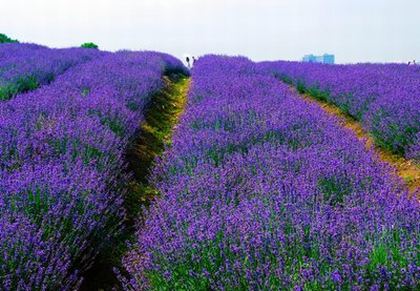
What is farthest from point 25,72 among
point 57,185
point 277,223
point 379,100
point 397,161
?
point 277,223

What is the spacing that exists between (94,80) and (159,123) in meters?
1.35

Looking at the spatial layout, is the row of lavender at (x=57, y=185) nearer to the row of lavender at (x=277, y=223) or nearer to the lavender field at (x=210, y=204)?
the lavender field at (x=210, y=204)

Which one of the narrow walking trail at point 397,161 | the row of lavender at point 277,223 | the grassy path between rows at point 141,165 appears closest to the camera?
the row of lavender at point 277,223

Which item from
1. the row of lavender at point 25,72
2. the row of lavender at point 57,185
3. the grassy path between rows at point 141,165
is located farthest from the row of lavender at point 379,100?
the row of lavender at point 25,72

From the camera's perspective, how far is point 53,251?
2.60m

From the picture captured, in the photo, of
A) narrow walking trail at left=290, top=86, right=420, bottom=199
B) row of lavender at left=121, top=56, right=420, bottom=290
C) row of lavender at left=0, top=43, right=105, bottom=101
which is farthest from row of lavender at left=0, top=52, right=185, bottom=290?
narrow walking trail at left=290, top=86, right=420, bottom=199

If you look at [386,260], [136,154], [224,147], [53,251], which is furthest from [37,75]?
[386,260]

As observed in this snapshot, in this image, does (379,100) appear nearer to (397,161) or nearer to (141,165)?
(397,161)

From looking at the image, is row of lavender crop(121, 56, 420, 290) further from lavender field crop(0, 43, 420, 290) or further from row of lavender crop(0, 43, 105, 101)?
row of lavender crop(0, 43, 105, 101)

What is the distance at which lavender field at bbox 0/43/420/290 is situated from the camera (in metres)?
2.19

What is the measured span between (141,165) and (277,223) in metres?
3.35

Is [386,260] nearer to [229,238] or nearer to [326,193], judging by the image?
[229,238]

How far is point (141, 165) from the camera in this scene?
5723 millimetres

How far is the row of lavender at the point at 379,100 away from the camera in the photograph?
18.8ft
